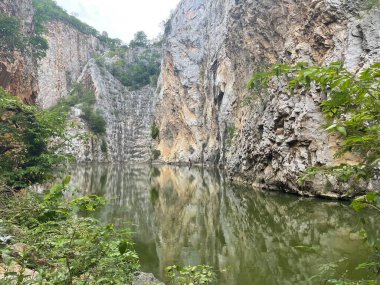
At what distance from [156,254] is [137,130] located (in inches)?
2574

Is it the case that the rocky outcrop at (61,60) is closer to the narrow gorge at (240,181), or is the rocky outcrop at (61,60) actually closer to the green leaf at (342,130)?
the narrow gorge at (240,181)

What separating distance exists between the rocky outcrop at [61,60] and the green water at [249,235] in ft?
200

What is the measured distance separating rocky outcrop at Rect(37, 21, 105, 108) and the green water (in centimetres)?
6102

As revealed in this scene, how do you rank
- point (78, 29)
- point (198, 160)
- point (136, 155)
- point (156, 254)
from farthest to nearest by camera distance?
point (78, 29) < point (136, 155) < point (198, 160) < point (156, 254)

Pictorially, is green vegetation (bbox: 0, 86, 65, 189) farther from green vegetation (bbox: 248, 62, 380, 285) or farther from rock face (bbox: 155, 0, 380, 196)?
rock face (bbox: 155, 0, 380, 196)

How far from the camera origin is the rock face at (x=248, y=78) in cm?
1691

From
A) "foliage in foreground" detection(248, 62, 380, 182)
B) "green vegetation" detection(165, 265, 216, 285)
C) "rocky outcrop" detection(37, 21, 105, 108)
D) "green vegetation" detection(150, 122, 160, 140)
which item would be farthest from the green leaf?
"rocky outcrop" detection(37, 21, 105, 108)

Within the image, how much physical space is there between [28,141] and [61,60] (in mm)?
75607

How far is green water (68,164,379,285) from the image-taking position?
6.96 meters

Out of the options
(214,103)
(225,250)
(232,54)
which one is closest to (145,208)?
(225,250)

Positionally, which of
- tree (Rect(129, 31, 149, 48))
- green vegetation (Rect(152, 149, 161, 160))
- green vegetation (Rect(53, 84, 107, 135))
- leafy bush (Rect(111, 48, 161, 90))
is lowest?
green vegetation (Rect(152, 149, 161, 160))

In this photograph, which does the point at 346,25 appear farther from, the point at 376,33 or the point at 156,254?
the point at 156,254

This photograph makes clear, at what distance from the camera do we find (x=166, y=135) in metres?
62.3

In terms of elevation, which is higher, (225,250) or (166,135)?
(166,135)
